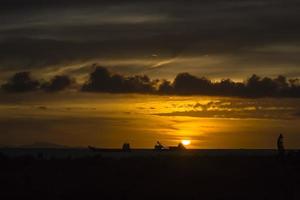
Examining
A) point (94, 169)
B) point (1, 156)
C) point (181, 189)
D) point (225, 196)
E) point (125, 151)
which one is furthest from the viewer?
point (125, 151)

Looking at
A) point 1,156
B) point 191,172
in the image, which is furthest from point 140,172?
point 1,156

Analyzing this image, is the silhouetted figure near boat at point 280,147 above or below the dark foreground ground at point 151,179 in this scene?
above

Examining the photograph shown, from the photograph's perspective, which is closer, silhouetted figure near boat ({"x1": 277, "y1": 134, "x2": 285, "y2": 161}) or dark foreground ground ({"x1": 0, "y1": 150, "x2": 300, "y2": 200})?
dark foreground ground ({"x1": 0, "y1": 150, "x2": 300, "y2": 200})

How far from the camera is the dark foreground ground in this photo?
3338cm

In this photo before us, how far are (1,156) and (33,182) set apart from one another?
16773 mm

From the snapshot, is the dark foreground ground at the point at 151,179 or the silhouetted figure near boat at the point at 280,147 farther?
the silhouetted figure near boat at the point at 280,147

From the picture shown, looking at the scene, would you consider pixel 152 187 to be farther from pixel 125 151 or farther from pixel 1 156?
pixel 125 151

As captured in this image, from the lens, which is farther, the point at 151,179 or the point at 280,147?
the point at 280,147

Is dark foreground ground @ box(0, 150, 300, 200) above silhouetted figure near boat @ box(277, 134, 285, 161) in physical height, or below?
below

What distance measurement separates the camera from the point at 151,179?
Answer: 38.9 m

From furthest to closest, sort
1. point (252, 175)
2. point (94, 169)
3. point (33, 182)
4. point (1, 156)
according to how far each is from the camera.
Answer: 1. point (1, 156)
2. point (94, 169)
3. point (252, 175)
4. point (33, 182)

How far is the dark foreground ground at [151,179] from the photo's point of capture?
3338cm

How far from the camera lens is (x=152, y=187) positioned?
1400 inches

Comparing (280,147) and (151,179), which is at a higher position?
(280,147)
